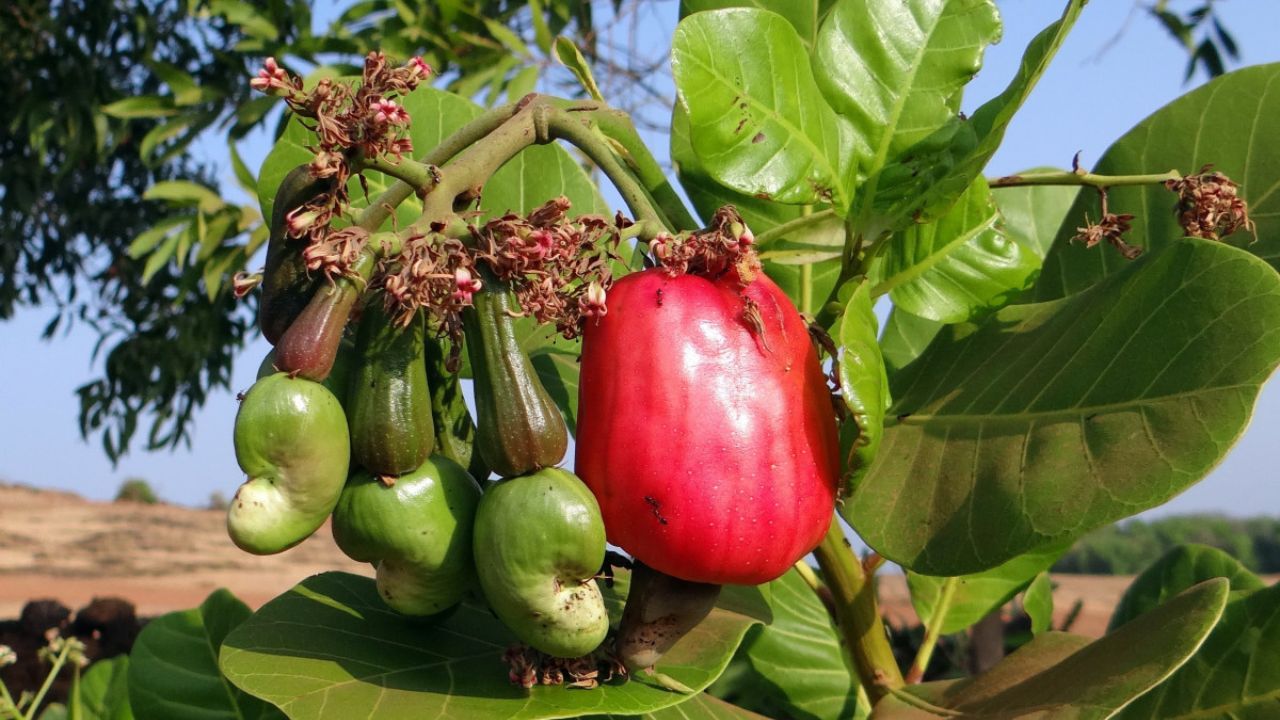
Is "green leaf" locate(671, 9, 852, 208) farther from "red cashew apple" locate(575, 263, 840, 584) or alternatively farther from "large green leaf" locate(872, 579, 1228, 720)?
"large green leaf" locate(872, 579, 1228, 720)

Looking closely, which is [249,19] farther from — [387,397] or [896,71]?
[387,397]

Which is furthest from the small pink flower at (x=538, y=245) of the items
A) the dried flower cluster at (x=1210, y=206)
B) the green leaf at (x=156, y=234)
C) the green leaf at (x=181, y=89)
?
the green leaf at (x=181, y=89)

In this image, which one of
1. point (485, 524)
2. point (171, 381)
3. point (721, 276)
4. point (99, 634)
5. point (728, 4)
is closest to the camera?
point (485, 524)

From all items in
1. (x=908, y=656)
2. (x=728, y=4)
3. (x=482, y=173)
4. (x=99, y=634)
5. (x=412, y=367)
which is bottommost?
(x=908, y=656)

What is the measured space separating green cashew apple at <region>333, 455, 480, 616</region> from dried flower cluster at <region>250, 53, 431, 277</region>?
0.48 feet

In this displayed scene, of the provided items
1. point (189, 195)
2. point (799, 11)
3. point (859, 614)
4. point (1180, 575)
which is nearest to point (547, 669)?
point (859, 614)

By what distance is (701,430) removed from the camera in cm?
77

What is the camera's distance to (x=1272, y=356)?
813 millimetres

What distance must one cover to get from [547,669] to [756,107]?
17.6 inches

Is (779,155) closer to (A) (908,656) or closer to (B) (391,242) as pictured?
(B) (391,242)

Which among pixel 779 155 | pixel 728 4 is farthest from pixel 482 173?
pixel 728 4

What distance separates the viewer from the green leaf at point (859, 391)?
0.83 m

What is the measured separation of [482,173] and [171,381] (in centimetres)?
494

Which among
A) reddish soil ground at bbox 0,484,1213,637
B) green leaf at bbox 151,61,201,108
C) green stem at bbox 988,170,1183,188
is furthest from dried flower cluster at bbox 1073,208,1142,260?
reddish soil ground at bbox 0,484,1213,637
